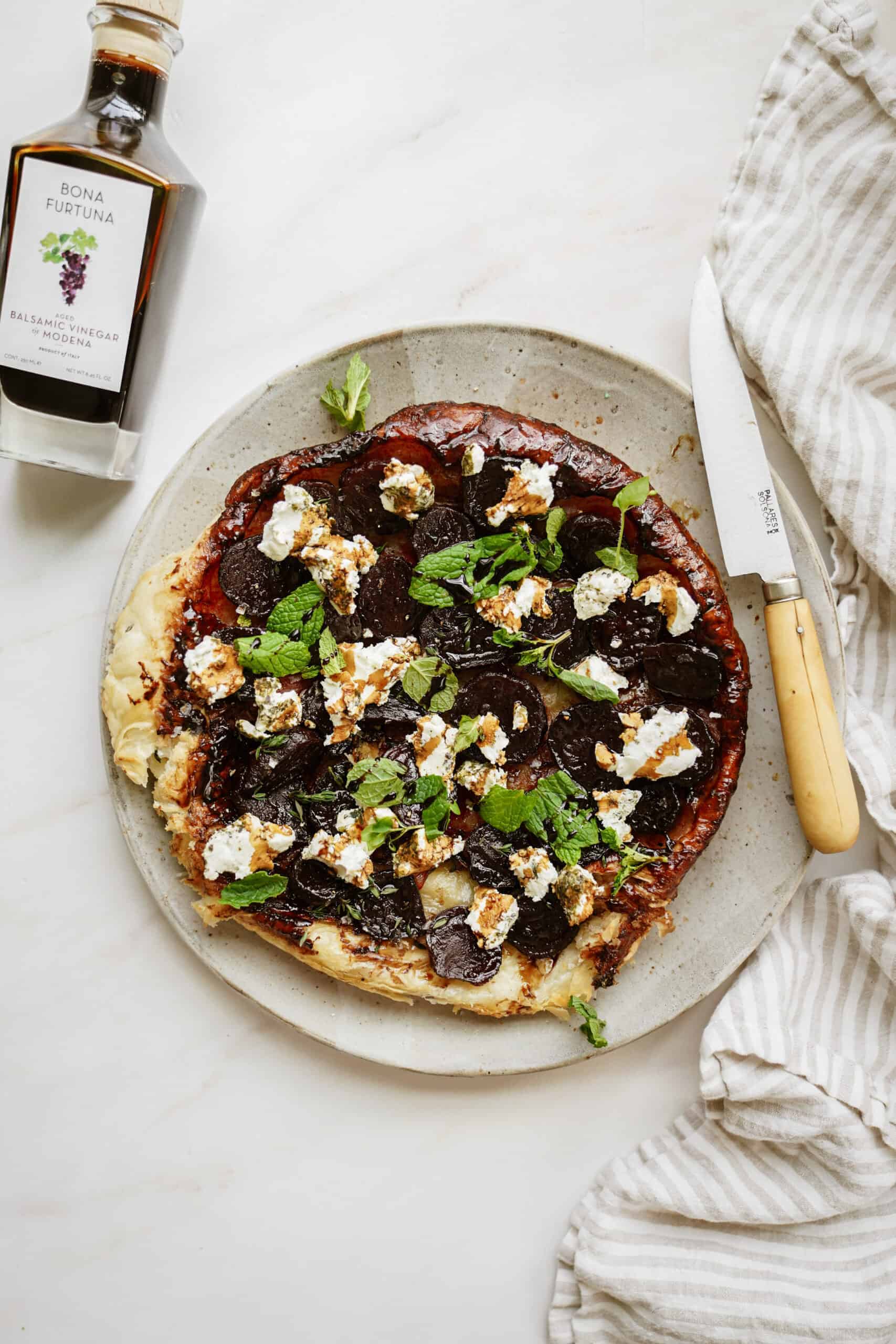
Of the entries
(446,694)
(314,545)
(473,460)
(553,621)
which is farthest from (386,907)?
(473,460)

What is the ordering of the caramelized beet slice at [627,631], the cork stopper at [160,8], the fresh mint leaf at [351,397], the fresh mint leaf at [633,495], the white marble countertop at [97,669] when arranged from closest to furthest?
1. the cork stopper at [160,8]
2. the fresh mint leaf at [633,495]
3. the caramelized beet slice at [627,631]
4. the fresh mint leaf at [351,397]
5. the white marble countertop at [97,669]

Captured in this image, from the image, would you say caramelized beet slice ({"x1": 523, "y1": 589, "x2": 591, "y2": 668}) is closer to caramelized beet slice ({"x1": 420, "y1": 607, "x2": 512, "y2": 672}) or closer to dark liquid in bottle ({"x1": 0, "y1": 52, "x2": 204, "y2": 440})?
caramelized beet slice ({"x1": 420, "y1": 607, "x2": 512, "y2": 672})

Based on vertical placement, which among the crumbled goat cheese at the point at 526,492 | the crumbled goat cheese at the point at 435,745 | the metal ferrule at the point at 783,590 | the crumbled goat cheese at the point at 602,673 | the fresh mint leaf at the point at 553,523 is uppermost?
the crumbled goat cheese at the point at 526,492

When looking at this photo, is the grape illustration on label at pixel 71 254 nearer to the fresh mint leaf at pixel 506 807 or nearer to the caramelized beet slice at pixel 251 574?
the caramelized beet slice at pixel 251 574

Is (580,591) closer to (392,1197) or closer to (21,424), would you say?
(21,424)

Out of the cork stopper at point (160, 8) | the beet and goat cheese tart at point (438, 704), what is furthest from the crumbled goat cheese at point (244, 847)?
the cork stopper at point (160, 8)

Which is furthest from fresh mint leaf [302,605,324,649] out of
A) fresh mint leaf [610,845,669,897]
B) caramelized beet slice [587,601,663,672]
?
fresh mint leaf [610,845,669,897]

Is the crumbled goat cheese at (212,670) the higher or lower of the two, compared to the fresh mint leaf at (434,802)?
higher

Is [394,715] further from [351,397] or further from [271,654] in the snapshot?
[351,397]
